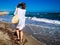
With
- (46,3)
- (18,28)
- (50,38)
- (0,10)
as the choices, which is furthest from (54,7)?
(18,28)

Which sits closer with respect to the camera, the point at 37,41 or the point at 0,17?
the point at 37,41

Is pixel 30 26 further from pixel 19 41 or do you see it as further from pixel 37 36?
pixel 19 41

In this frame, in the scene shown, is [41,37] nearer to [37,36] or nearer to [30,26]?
[37,36]

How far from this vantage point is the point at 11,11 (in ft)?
11.7

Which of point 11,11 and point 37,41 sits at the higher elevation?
point 11,11

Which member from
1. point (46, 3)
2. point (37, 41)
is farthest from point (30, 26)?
point (37, 41)

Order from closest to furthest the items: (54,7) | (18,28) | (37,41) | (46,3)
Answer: (18,28)
(37,41)
(46,3)
(54,7)

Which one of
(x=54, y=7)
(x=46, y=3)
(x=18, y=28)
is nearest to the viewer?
(x=18, y=28)

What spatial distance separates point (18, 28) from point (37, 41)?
542mm

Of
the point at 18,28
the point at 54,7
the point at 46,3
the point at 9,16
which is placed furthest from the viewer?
the point at 54,7

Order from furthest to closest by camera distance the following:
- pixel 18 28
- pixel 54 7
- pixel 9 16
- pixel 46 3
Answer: pixel 54 7, pixel 46 3, pixel 9 16, pixel 18 28

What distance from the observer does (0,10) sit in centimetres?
360

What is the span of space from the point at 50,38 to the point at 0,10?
1.03m

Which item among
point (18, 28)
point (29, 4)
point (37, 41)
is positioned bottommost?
point (37, 41)
